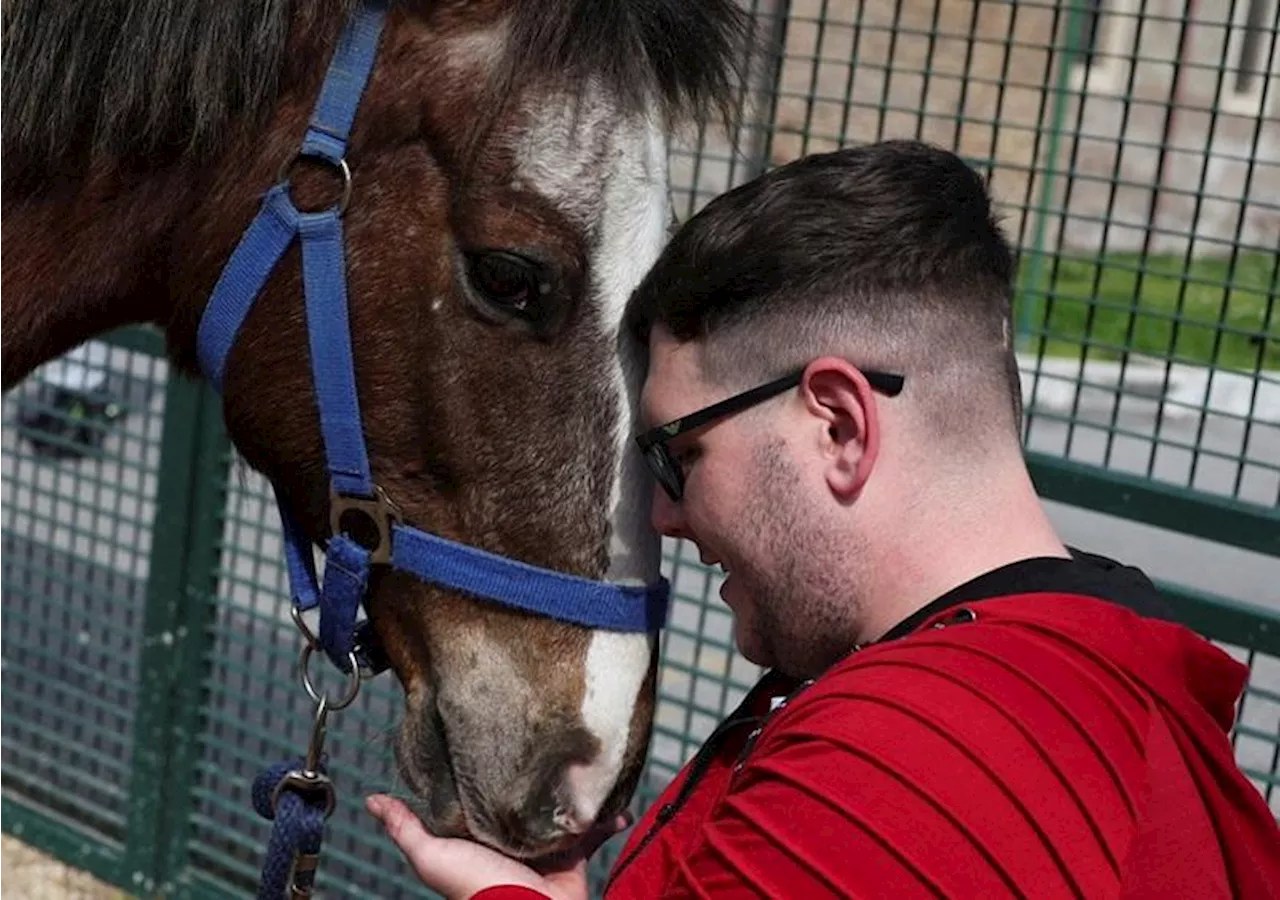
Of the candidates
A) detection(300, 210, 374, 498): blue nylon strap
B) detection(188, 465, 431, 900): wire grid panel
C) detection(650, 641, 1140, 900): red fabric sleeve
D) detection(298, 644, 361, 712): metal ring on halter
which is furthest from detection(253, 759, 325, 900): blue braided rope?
detection(188, 465, 431, 900): wire grid panel

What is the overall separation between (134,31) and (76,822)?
10.7 feet

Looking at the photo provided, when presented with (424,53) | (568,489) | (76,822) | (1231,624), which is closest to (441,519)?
(568,489)

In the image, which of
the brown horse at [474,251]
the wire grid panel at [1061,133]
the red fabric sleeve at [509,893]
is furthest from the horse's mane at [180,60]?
the red fabric sleeve at [509,893]

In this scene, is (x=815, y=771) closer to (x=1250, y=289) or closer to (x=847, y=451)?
(x=847, y=451)

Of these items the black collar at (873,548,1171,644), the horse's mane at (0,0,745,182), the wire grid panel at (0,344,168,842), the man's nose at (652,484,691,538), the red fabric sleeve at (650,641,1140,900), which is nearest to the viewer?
the red fabric sleeve at (650,641,1140,900)

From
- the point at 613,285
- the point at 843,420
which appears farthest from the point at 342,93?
the point at 843,420

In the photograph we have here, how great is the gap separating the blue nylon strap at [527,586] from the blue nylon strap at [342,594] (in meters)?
0.05

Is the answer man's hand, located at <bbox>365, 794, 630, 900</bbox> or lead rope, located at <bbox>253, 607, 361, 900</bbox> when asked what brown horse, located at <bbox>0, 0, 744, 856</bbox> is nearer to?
lead rope, located at <bbox>253, 607, 361, 900</bbox>

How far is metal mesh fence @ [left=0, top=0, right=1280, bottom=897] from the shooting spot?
10.5ft

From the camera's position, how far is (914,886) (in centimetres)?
126

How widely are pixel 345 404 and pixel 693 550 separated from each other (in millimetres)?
2752

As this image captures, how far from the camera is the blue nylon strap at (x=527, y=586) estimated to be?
2090 millimetres

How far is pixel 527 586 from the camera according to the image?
82.7 inches

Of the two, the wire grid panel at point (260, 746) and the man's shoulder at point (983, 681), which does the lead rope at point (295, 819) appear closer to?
the man's shoulder at point (983, 681)
